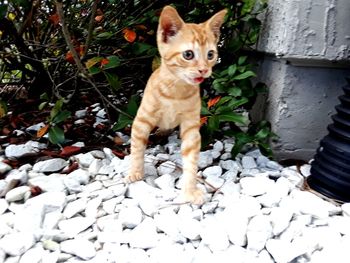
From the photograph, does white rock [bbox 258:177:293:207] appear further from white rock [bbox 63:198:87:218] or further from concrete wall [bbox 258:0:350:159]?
white rock [bbox 63:198:87:218]

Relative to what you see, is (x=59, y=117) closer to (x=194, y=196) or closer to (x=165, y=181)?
(x=165, y=181)

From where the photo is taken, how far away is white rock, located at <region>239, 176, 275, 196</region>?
1388mm

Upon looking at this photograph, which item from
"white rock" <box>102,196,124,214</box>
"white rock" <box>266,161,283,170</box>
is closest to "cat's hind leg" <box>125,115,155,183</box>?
"white rock" <box>102,196,124,214</box>

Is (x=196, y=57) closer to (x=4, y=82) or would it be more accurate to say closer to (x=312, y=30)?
(x=312, y=30)

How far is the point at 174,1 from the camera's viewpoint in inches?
80.1

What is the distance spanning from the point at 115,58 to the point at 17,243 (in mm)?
944

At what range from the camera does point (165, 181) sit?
145cm

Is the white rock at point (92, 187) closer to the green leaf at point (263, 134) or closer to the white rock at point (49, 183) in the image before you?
the white rock at point (49, 183)

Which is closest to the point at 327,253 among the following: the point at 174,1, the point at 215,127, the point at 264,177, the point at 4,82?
the point at 264,177

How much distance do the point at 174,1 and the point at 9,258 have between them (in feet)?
4.92

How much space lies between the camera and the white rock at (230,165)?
5.19ft

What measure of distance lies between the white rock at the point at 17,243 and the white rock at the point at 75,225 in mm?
103

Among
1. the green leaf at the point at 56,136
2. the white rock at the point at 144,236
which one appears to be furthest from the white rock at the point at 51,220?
the green leaf at the point at 56,136

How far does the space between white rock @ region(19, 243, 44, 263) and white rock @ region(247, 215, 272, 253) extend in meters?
0.59
